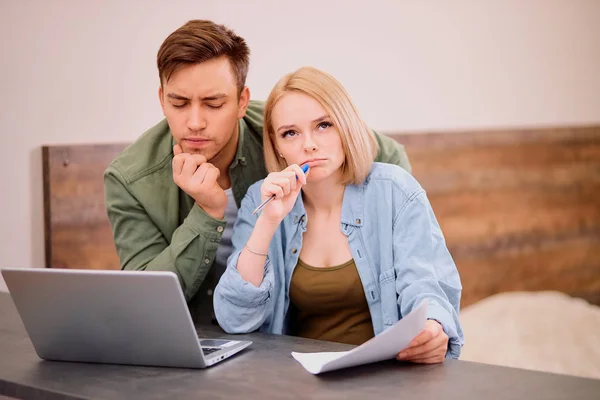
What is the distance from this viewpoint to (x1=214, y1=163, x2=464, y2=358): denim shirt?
139cm

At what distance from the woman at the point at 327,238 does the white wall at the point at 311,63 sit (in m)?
0.85

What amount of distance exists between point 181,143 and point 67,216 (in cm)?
69

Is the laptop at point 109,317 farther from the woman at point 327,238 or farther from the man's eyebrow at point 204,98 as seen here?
the man's eyebrow at point 204,98

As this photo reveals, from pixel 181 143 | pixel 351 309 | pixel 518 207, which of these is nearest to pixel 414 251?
pixel 351 309

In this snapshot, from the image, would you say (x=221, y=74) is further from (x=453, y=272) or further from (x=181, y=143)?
(x=453, y=272)

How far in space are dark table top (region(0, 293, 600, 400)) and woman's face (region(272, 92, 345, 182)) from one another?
1.30ft

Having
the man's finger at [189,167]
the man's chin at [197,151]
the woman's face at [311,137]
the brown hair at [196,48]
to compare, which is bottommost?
the man's finger at [189,167]

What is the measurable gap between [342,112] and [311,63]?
3.69ft

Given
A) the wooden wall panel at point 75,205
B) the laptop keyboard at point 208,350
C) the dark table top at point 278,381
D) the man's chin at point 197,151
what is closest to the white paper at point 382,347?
the dark table top at point 278,381

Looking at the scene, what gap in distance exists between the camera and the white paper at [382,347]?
1033mm

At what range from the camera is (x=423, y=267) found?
4.58ft

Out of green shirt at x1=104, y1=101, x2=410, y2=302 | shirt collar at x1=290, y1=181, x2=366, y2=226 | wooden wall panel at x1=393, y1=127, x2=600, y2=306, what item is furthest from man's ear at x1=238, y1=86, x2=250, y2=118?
wooden wall panel at x1=393, y1=127, x2=600, y2=306

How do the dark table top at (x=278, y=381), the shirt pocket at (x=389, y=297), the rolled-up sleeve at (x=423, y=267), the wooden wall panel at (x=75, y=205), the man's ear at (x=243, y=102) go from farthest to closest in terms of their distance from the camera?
the wooden wall panel at (x=75, y=205)
the man's ear at (x=243, y=102)
the shirt pocket at (x=389, y=297)
the rolled-up sleeve at (x=423, y=267)
the dark table top at (x=278, y=381)

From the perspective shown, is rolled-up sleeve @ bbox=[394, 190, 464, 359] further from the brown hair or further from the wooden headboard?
the wooden headboard
